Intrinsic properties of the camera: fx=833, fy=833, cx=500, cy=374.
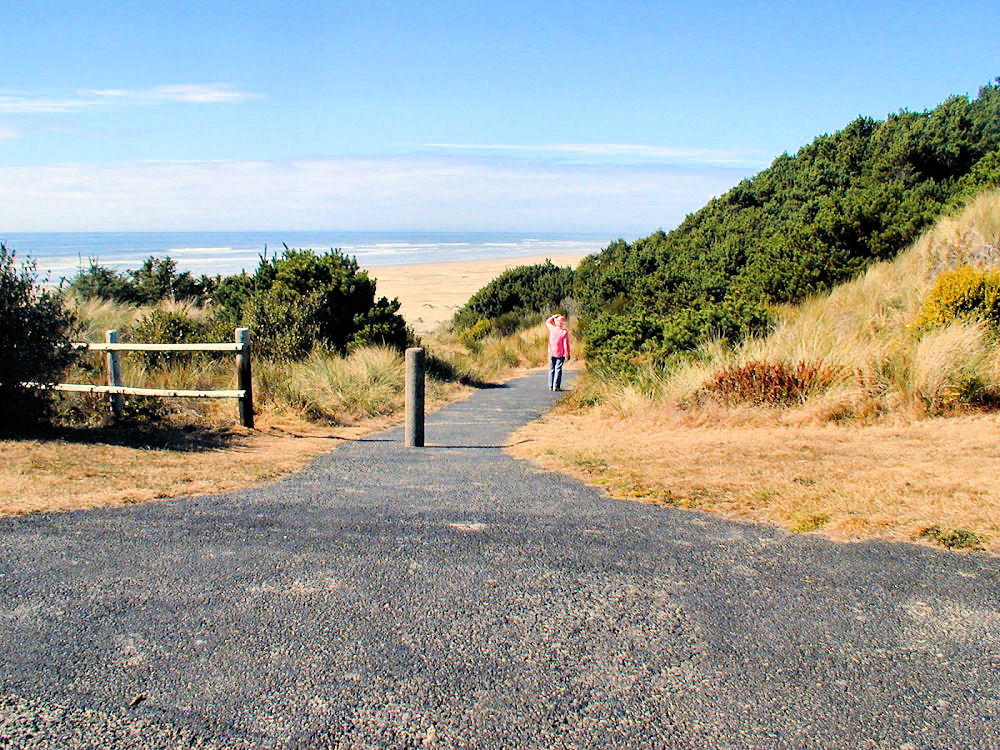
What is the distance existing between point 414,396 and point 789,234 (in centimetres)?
1049

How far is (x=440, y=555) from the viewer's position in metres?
4.74

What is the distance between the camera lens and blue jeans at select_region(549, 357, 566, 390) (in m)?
15.9

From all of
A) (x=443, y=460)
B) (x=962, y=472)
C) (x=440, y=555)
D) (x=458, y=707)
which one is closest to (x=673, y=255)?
(x=443, y=460)

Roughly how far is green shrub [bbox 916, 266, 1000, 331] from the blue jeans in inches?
268

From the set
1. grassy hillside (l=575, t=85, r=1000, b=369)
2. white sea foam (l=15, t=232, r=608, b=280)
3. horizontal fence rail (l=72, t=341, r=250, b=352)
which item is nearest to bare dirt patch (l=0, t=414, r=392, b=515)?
horizontal fence rail (l=72, t=341, r=250, b=352)

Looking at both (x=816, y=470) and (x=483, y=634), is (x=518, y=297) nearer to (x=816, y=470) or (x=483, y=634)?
(x=816, y=470)

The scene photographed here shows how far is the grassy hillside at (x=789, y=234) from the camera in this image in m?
14.3

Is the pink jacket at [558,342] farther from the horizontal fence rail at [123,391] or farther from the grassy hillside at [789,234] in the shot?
the horizontal fence rail at [123,391]

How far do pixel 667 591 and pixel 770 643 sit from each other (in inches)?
26.6

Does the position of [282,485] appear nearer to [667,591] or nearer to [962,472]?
[667,591]

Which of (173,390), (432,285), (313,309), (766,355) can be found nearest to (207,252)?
(432,285)

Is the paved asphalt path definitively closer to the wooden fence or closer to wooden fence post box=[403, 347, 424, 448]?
wooden fence post box=[403, 347, 424, 448]

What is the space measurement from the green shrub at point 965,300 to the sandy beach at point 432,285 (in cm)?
2028

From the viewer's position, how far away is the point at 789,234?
662 inches
